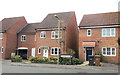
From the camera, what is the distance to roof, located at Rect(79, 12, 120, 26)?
24.5 meters

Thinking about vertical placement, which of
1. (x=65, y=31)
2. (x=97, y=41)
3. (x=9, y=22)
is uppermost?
(x=9, y=22)

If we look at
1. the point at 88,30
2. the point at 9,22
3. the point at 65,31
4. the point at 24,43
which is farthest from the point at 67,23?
the point at 9,22

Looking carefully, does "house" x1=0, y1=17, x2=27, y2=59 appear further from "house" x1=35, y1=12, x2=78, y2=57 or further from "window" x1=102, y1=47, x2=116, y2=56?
"window" x1=102, y1=47, x2=116, y2=56

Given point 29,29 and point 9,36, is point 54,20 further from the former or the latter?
point 9,36

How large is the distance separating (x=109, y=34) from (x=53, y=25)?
10.0 meters

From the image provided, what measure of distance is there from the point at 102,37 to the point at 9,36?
62.3ft

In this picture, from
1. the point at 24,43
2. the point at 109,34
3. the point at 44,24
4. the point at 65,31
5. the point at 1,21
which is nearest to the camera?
the point at 109,34

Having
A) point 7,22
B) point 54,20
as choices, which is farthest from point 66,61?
point 7,22

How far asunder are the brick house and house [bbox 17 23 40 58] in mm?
11917

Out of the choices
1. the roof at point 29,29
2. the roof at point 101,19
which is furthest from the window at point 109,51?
the roof at point 29,29

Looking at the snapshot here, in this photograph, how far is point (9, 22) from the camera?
34812 millimetres

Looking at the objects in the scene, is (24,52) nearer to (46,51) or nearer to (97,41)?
→ (46,51)

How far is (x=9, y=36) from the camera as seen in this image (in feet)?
105

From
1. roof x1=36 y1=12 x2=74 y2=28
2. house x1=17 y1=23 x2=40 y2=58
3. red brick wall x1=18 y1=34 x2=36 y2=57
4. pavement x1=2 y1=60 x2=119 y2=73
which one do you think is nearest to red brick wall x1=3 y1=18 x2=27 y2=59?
house x1=17 y1=23 x2=40 y2=58
